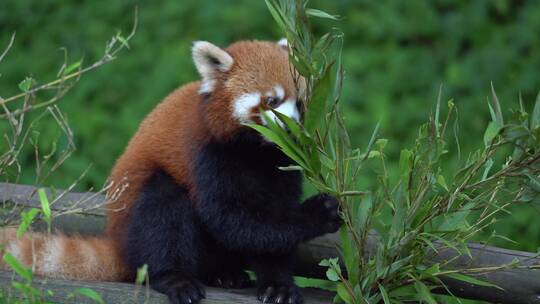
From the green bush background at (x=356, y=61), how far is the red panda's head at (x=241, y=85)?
263 cm

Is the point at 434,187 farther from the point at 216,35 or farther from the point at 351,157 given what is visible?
the point at 216,35

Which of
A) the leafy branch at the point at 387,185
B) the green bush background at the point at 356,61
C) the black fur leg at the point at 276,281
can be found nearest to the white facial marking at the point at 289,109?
the leafy branch at the point at 387,185

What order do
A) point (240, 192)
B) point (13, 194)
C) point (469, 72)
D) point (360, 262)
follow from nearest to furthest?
1. point (360, 262)
2. point (240, 192)
3. point (13, 194)
4. point (469, 72)

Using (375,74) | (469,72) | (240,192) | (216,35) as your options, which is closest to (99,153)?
(216,35)

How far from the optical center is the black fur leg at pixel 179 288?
11.0 ft

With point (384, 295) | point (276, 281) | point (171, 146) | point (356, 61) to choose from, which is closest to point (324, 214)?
point (276, 281)

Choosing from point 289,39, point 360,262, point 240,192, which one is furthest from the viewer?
point 240,192

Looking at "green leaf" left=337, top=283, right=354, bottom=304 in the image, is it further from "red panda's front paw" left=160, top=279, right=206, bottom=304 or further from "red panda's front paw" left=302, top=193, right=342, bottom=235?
"red panda's front paw" left=160, top=279, right=206, bottom=304

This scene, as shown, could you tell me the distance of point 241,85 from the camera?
359 centimetres

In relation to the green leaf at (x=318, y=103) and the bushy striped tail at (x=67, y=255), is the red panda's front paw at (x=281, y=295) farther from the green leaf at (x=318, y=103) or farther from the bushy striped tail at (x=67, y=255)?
the green leaf at (x=318, y=103)

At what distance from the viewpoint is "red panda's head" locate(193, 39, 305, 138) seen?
352cm

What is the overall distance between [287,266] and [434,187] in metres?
0.70

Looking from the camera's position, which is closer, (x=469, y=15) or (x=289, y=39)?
(x=289, y=39)

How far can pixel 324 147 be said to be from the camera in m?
3.18
